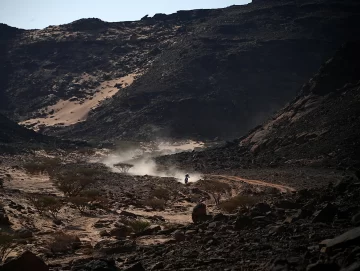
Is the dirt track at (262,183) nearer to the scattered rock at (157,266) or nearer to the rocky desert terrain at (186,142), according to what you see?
the rocky desert terrain at (186,142)

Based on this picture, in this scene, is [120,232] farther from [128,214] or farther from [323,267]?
[323,267]

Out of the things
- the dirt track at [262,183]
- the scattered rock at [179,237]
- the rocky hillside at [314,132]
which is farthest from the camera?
the rocky hillside at [314,132]

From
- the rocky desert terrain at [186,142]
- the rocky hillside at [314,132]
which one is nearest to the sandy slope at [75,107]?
the rocky desert terrain at [186,142]

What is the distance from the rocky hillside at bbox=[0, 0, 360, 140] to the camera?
8900 centimetres

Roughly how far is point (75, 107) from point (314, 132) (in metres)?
69.7

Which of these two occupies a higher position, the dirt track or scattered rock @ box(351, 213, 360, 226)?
scattered rock @ box(351, 213, 360, 226)

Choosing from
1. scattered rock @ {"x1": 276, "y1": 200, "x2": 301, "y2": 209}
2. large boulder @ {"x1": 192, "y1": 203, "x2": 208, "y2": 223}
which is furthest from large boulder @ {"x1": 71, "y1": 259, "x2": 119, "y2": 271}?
scattered rock @ {"x1": 276, "y1": 200, "x2": 301, "y2": 209}

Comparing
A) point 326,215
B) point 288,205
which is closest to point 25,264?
point 326,215

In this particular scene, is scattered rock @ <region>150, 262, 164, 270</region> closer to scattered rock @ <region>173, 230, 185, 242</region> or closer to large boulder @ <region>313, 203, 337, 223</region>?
scattered rock @ <region>173, 230, 185, 242</region>

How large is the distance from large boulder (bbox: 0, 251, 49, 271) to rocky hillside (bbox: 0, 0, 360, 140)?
72042 millimetres

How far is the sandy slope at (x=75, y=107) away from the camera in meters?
100

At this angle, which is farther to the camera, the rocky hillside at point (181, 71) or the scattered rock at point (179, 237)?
the rocky hillside at point (181, 71)

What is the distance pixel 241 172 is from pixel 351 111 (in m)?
12.5

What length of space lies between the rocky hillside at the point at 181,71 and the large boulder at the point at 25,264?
72042mm
